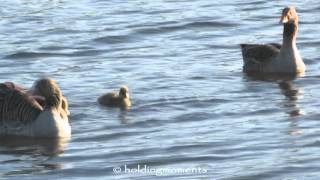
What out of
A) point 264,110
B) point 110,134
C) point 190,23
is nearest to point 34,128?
point 110,134

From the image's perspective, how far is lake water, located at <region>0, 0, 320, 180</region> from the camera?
1452 cm

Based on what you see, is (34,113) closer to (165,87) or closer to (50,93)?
(50,93)

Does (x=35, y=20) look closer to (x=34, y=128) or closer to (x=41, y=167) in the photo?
(x=34, y=128)

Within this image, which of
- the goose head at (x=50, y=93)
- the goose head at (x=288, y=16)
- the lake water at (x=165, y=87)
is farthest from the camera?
the goose head at (x=288, y=16)

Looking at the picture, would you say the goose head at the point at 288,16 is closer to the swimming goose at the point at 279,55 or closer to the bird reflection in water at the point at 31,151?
the swimming goose at the point at 279,55

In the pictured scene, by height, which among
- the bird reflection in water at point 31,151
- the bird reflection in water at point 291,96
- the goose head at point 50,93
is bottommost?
the bird reflection in water at point 291,96

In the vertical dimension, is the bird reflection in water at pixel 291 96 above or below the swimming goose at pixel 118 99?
below

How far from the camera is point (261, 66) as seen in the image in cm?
2091

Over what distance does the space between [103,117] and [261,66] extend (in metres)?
4.45

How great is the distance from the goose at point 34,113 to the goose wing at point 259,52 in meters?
4.83

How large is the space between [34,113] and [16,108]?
0.26m

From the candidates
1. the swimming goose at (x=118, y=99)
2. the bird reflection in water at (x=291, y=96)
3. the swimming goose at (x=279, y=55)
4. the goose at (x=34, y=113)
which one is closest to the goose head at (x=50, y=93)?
the goose at (x=34, y=113)

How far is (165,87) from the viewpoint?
18.9 m

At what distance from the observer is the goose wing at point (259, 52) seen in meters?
20.8
